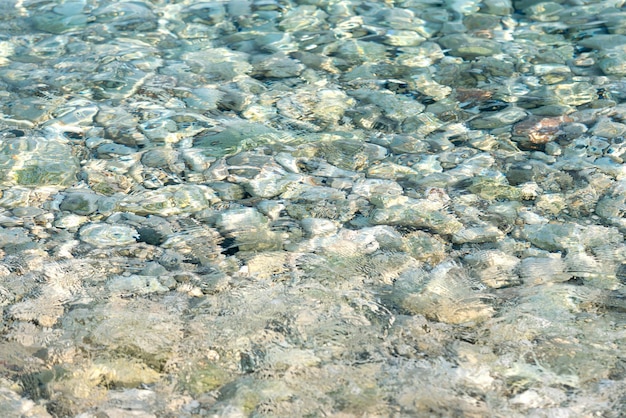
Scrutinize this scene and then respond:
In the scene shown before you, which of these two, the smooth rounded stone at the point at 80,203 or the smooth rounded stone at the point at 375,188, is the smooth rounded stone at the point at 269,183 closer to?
the smooth rounded stone at the point at 375,188

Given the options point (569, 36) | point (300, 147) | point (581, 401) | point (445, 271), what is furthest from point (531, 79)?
point (581, 401)

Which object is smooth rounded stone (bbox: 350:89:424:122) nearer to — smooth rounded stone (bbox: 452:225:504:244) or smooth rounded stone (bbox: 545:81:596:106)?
smooth rounded stone (bbox: 545:81:596:106)

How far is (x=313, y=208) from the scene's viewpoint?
299 centimetres

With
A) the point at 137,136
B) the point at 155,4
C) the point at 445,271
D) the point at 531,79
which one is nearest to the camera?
the point at 445,271

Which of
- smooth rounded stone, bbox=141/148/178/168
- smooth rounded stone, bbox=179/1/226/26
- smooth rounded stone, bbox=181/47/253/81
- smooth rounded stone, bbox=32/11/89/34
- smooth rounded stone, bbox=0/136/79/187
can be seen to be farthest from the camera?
smooth rounded stone, bbox=179/1/226/26

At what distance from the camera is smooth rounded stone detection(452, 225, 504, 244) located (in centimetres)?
279

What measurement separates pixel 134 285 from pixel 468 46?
247 centimetres

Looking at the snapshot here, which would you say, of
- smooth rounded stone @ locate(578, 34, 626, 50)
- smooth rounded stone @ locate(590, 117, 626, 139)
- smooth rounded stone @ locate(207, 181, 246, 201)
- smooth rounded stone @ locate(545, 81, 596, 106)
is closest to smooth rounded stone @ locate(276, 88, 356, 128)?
smooth rounded stone @ locate(207, 181, 246, 201)

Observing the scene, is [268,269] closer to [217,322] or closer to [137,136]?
[217,322]

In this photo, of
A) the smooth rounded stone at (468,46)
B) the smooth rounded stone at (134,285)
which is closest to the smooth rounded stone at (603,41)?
the smooth rounded stone at (468,46)

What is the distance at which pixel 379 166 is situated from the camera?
10.7 ft

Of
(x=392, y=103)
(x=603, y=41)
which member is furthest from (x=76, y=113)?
(x=603, y=41)

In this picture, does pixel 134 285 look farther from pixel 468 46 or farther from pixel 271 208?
pixel 468 46

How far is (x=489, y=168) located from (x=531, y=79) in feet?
3.03
